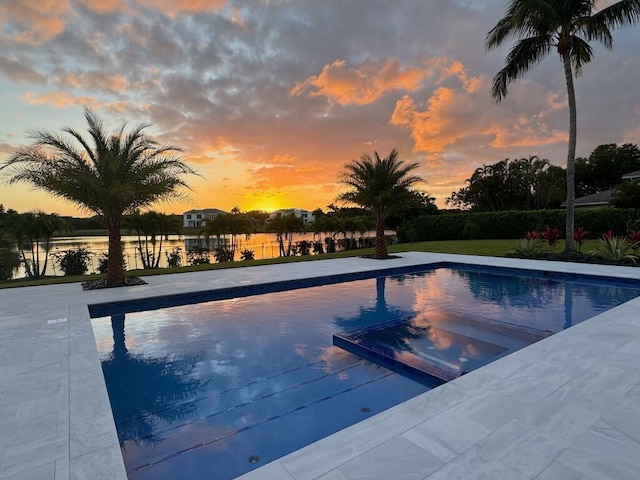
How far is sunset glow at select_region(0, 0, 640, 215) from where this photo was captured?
1062 centimetres

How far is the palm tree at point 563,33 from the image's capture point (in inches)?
470

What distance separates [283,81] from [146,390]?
14.1 meters

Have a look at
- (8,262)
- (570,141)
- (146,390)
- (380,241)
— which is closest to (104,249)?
(8,262)

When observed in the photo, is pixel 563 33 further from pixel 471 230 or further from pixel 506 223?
pixel 471 230

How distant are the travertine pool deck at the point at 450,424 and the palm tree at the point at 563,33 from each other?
11.1 meters

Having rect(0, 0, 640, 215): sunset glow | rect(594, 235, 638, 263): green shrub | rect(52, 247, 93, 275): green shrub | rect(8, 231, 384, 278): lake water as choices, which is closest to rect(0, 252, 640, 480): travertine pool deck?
rect(0, 0, 640, 215): sunset glow

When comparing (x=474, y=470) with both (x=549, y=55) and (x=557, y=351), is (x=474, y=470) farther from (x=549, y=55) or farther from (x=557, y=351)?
(x=549, y=55)

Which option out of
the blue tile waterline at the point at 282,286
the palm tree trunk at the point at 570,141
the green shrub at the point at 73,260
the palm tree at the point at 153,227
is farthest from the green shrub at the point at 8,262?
the palm tree trunk at the point at 570,141

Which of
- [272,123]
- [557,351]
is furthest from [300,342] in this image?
[272,123]

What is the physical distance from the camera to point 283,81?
608 inches

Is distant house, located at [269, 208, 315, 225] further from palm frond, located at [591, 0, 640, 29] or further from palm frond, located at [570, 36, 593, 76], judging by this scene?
palm frond, located at [591, 0, 640, 29]

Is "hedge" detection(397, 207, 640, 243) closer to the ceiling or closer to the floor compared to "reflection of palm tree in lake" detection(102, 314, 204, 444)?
closer to the ceiling

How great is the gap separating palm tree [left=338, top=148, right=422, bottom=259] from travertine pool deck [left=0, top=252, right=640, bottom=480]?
10719 millimetres

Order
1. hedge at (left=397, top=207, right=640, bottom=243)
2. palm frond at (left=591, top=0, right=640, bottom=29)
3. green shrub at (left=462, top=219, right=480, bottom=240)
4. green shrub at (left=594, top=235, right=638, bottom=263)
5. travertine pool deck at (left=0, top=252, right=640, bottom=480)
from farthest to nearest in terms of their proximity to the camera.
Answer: green shrub at (left=462, top=219, right=480, bottom=240), hedge at (left=397, top=207, right=640, bottom=243), green shrub at (left=594, top=235, right=638, bottom=263), palm frond at (left=591, top=0, right=640, bottom=29), travertine pool deck at (left=0, top=252, right=640, bottom=480)
